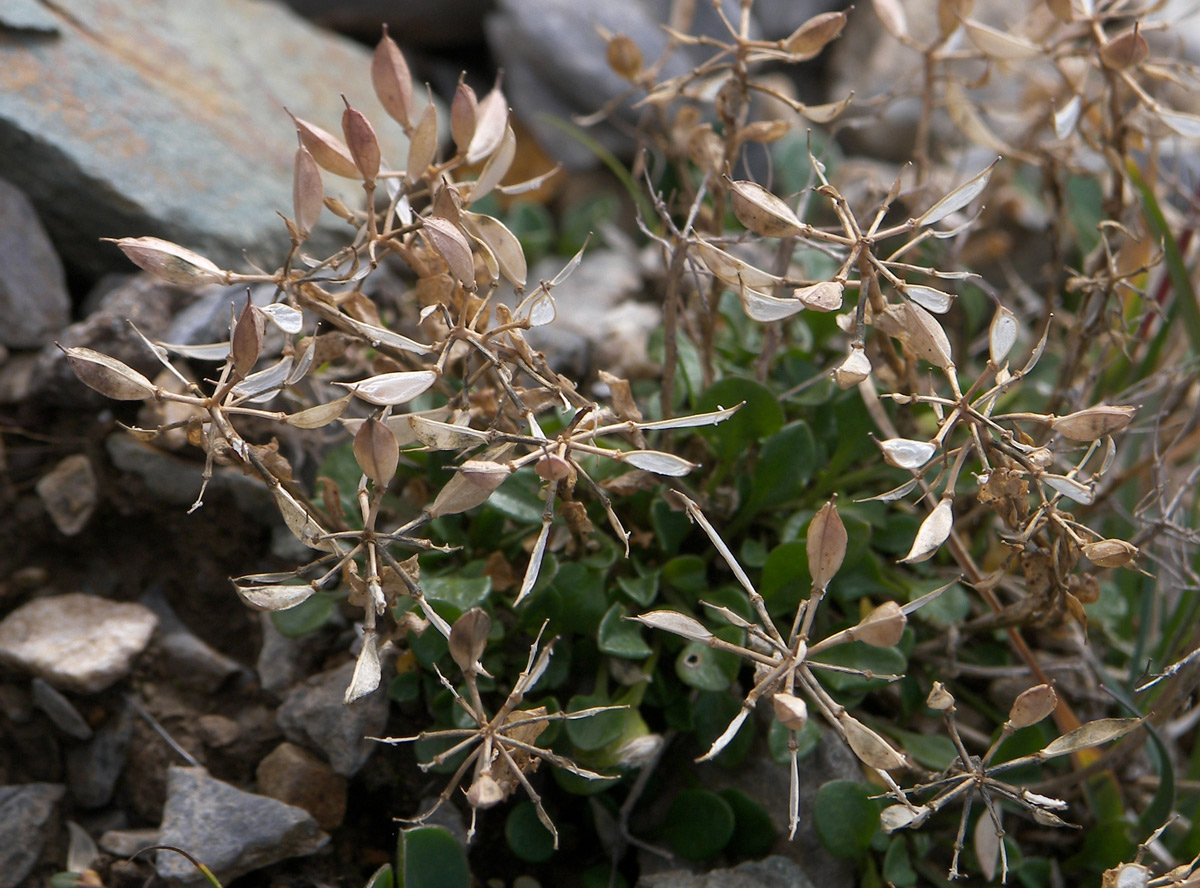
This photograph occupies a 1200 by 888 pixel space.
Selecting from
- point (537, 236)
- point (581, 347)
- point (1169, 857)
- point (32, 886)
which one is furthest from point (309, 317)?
point (1169, 857)

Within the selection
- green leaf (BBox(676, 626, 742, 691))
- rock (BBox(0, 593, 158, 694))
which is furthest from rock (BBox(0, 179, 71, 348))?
green leaf (BBox(676, 626, 742, 691))

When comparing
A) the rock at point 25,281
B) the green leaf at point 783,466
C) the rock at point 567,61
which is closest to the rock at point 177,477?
the rock at point 25,281

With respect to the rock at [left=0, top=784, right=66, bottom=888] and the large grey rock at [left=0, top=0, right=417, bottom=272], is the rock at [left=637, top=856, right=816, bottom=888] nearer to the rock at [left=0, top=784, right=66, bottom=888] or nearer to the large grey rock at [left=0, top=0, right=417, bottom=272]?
the rock at [left=0, top=784, right=66, bottom=888]

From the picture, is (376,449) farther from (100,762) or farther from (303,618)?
(100,762)

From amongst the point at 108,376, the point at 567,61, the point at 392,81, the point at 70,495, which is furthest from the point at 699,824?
the point at 567,61

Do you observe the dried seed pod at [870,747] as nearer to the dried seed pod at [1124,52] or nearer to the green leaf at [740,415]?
the green leaf at [740,415]

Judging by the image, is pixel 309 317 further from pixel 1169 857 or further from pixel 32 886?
pixel 1169 857
